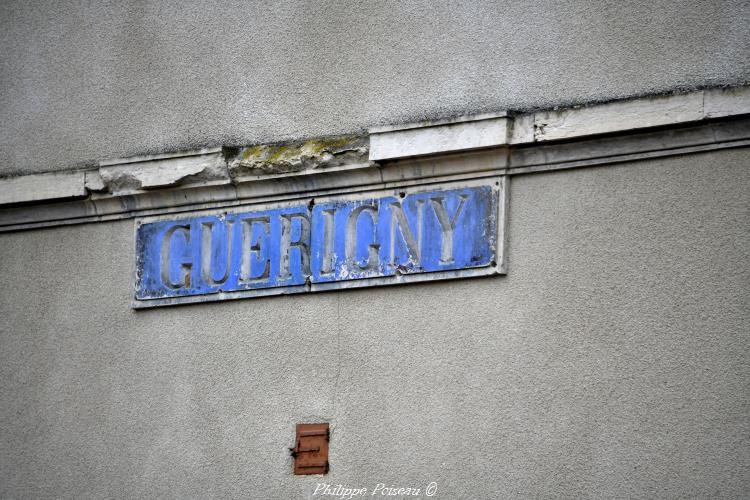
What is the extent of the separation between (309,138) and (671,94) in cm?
195

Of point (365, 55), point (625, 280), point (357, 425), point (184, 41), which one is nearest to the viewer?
point (625, 280)

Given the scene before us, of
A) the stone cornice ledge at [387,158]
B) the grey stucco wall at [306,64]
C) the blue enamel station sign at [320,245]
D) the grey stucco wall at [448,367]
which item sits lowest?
the grey stucco wall at [448,367]

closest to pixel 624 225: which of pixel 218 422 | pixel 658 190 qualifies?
pixel 658 190

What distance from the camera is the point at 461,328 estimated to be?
20.2 ft

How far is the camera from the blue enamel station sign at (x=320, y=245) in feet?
20.5

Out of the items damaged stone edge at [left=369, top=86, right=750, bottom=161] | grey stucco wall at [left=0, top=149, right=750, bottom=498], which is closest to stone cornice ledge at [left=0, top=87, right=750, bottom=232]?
damaged stone edge at [left=369, top=86, right=750, bottom=161]

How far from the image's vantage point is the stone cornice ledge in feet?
19.2

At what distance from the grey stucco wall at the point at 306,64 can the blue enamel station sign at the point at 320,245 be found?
0.45 m

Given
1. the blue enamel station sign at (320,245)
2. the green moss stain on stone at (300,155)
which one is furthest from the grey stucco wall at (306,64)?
the blue enamel station sign at (320,245)

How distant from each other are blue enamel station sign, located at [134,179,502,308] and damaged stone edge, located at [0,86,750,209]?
7.9 inches

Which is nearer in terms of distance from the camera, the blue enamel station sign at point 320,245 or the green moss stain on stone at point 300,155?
the blue enamel station sign at point 320,245

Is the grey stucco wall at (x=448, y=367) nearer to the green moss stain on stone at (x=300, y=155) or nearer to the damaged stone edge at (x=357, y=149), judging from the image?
the damaged stone edge at (x=357, y=149)

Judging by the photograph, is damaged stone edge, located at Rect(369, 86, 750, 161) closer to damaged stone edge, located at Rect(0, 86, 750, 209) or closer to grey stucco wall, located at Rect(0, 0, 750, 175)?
damaged stone edge, located at Rect(0, 86, 750, 209)

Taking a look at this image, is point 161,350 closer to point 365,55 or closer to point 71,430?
point 71,430
